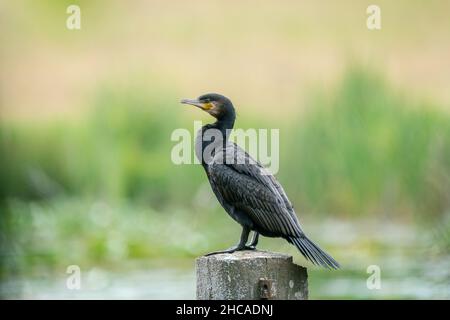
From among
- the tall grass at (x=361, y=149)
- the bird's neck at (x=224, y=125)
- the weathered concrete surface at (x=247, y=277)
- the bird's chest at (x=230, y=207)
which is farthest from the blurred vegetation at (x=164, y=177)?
the weathered concrete surface at (x=247, y=277)

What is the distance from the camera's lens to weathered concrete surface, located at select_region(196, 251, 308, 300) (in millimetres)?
3986

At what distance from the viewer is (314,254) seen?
4.32m

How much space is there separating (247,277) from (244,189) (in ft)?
2.18

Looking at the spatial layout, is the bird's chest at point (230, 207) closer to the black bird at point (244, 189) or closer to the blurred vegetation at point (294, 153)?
the black bird at point (244, 189)

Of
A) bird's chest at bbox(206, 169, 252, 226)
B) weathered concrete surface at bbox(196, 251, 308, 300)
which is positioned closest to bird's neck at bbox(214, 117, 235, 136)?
bird's chest at bbox(206, 169, 252, 226)

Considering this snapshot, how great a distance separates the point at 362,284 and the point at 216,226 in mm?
Answer: 2138

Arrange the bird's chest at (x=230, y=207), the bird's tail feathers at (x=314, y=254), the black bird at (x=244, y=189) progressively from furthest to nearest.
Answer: the bird's chest at (x=230, y=207) → the black bird at (x=244, y=189) → the bird's tail feathers at (x=314, y=254)

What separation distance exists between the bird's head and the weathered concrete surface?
3.05ft

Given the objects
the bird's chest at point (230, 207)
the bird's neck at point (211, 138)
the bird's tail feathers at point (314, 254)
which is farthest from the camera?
the bird's neck at point (211, 138)

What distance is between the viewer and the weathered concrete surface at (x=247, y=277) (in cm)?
399

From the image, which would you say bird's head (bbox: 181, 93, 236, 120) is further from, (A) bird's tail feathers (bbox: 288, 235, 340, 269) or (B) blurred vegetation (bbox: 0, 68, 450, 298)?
(B) blurred vegetation (bbox: 0, 68, 450, 298)

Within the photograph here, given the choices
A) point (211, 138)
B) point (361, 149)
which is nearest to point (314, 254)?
point (211, 138)
